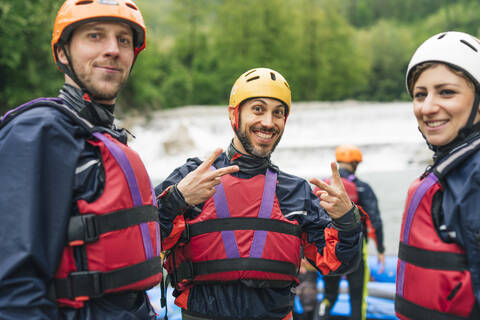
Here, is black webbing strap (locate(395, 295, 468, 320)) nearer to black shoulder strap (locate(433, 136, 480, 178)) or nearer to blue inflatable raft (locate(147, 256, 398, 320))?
black shoulder strap (locate(433, 136, 480, 178))

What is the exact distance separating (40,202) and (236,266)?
48.6 inches

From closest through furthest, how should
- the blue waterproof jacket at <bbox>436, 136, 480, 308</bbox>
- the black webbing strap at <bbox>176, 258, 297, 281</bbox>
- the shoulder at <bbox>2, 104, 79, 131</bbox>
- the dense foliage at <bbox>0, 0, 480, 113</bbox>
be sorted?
the shoulder at <bbox>2, 104, 79, 131</bbox> < the blue waterproof jacket at <bbox>436, 136, 480, 308</bbox> < the black webbing strap at <bbox>176, 258, 297, 281</bbox> < the dense foliage at <bbox>0, 0, 480, 113</bbox>

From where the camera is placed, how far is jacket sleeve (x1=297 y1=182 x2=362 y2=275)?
2.30 meters

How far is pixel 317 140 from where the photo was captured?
23859 mm

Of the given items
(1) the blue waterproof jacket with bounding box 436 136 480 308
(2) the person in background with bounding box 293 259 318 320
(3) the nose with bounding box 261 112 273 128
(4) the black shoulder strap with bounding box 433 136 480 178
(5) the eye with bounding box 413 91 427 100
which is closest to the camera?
(1) the blue waterproof jacket with bounding box 436 136 480 308

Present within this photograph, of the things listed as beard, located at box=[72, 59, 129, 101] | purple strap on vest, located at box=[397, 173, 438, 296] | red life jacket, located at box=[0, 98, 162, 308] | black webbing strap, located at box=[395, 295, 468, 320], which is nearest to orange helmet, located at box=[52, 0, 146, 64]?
beard, located at box=[72, 59, 129, 101]

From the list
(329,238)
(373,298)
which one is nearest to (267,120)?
(329,238)

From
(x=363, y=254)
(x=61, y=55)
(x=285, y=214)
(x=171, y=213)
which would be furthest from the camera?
(x=363, y=254)

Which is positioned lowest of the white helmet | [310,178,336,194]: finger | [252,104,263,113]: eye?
[310,178,336,194]: finger

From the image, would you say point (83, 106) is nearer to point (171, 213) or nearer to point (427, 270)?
point (171, 213)

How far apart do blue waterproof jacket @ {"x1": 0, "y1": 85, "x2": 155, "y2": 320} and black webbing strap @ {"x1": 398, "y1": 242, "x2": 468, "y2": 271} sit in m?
1.24

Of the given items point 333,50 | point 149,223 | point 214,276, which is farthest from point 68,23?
point 333,50

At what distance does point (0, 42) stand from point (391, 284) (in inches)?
802

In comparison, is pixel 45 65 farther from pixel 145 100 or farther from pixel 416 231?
pixel 416 231
